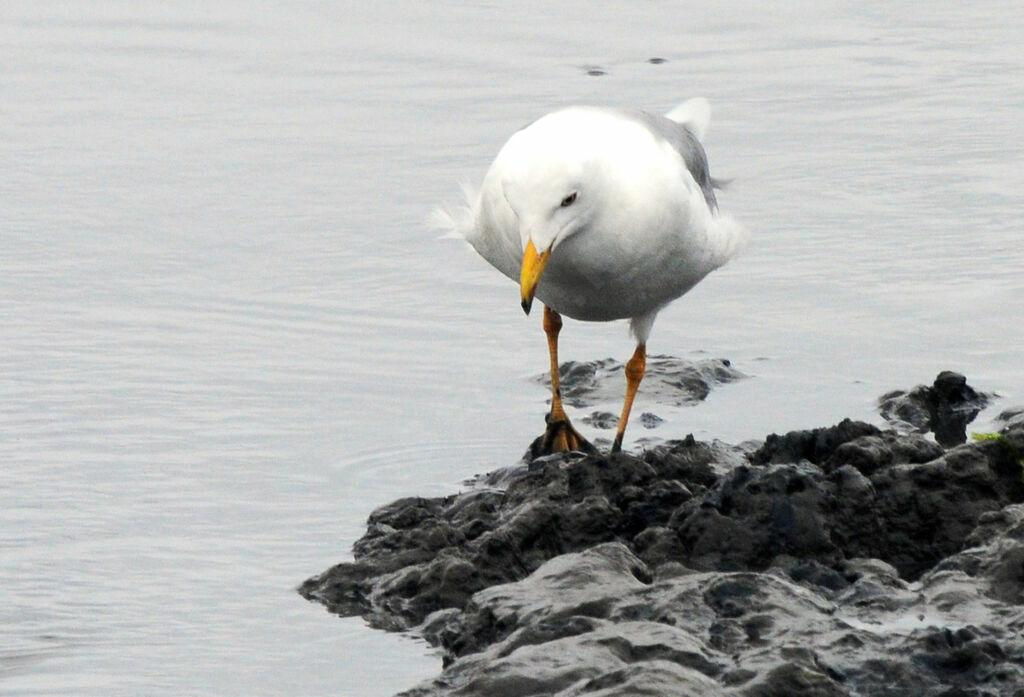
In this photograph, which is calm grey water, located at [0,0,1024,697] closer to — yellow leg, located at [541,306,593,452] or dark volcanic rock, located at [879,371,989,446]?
dark volcanic rock, located at [879,371,989,446]

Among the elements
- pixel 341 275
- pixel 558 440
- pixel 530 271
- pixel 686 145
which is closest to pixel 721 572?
pixel 530 271

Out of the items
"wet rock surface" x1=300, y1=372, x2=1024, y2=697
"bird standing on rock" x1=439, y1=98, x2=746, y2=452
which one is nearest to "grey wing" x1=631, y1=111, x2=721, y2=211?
"bird standing on rock" x1=439, y1=98, x2=746, y2=452

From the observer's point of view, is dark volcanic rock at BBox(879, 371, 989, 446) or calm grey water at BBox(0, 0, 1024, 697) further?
dark volcanic rock at BBox(879, 371, 989, 446)

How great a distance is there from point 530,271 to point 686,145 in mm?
1666

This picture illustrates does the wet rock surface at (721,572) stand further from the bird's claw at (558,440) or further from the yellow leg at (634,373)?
the yellow leg at (634,373)

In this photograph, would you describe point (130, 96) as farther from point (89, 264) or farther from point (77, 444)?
point (77, 444)

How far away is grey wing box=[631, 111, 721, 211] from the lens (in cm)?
798

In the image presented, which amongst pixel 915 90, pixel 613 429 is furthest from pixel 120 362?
pixel 915 90

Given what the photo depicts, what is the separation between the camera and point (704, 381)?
28.5 ft

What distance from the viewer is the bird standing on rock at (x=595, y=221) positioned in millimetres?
6969

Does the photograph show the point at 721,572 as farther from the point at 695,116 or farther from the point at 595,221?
the point at 695,116

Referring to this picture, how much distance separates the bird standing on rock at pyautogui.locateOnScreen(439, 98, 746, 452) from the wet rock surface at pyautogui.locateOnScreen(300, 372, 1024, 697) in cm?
65

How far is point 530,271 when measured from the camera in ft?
22.4

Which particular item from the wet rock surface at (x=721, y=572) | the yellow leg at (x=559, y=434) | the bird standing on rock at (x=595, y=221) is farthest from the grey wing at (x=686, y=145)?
the wet rock surface at (x=721, y=572)
